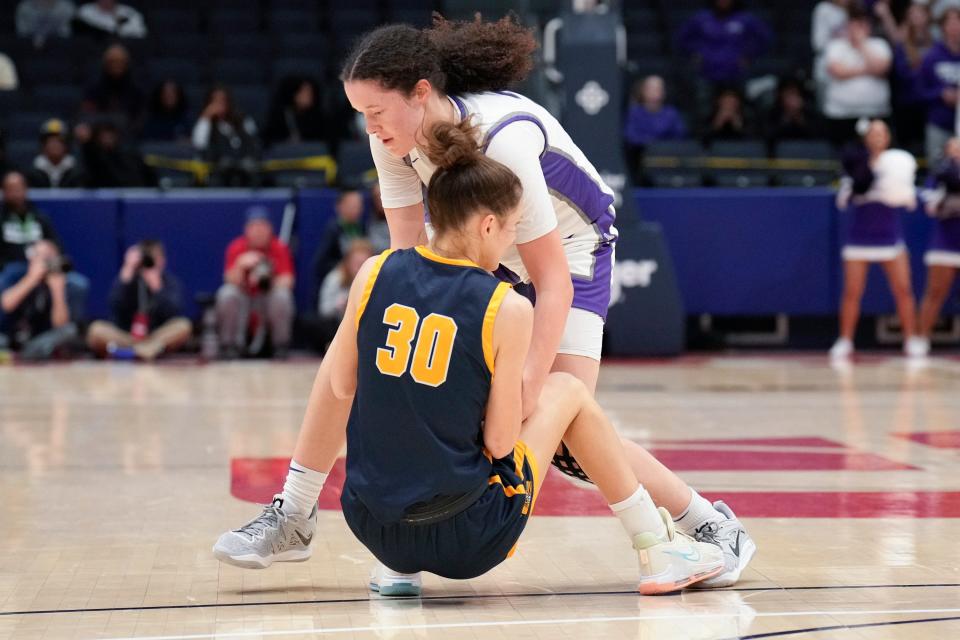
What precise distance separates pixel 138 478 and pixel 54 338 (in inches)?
224

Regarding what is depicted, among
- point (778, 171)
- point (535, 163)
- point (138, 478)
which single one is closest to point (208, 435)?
point (138, 478)

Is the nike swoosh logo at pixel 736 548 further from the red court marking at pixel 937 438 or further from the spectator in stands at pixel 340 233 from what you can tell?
the spectator in stands at pixel 340 233

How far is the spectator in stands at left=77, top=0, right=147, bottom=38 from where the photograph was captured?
13.4 m

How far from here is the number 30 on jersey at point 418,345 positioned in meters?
3.17

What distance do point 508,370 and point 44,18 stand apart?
11.3 meters

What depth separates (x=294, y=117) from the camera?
40.7 ft

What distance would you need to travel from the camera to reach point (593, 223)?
377cm

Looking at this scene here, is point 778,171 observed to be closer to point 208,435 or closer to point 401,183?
point 208,435

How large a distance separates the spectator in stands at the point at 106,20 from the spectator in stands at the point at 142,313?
3276 millimetres

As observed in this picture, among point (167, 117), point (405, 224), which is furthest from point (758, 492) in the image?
point (167, 117)

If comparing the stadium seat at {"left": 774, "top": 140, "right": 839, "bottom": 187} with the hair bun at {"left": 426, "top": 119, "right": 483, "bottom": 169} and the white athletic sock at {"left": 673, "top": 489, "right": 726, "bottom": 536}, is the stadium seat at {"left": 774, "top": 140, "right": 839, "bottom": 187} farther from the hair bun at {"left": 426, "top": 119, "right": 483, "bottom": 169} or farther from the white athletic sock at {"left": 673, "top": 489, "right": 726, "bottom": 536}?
the hair bun at {"left": 426, "top": 119, "right": 483, "bottom": 169}

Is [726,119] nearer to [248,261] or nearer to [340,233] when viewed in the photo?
A: [340,233]

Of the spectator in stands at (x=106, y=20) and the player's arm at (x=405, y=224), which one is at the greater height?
the spectator in stands at (x=106, y=20)

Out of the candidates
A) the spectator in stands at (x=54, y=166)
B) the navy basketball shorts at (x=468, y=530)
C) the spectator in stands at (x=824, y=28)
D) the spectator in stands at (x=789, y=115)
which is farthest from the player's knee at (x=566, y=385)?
the spectator in stands at (x=824, y=28)
